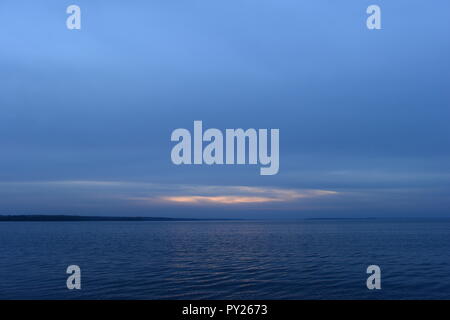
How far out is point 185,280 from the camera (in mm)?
38625

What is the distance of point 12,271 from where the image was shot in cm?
4525

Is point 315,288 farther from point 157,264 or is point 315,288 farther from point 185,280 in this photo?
point 157,264

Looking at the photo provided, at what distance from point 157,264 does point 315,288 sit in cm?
2428

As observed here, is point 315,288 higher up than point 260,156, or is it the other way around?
point 260,156

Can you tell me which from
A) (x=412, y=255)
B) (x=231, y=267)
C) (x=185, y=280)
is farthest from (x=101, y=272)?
(x=412, y=255)
